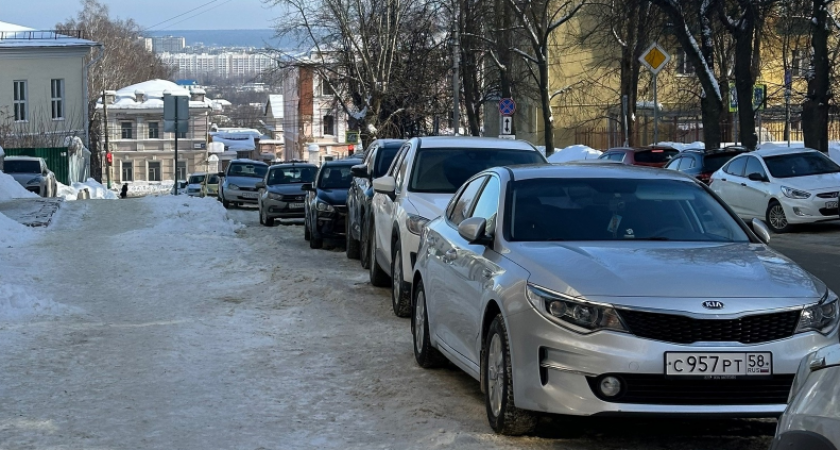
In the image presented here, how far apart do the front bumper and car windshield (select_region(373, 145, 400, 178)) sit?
33.9ft

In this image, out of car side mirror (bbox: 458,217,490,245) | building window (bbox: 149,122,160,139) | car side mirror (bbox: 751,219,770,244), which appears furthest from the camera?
building window (bbox: 149,122,160,139)

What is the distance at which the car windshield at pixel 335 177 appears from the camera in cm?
2027

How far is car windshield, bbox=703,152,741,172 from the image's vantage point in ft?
82.2

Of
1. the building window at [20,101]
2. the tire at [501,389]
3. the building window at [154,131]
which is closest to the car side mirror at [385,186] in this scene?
the tire at [501,389]

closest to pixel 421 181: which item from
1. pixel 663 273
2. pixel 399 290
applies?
pixel 399 290

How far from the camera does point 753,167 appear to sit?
2175 cm

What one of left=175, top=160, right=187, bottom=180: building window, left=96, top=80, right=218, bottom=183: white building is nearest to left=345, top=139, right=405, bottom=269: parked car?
left=96, top=80, right=218, bottom=183: white building

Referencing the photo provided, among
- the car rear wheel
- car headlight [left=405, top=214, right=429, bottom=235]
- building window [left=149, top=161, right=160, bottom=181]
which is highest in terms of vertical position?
car headlight [left=405, top=214, right=429, bottom=235]

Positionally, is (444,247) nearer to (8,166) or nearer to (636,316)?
(636,316)

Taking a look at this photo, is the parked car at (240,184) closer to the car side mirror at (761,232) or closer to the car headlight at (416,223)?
the car headlight at (416,223)

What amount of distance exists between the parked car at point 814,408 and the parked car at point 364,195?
10992 millimetres

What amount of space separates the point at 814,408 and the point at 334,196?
52.2 feet

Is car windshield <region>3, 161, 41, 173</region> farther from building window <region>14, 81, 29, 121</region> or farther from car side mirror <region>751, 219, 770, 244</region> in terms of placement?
car side mirror <region>751, 219, 770, 244</region>

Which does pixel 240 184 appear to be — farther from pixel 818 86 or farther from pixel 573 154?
pixel 573 154
